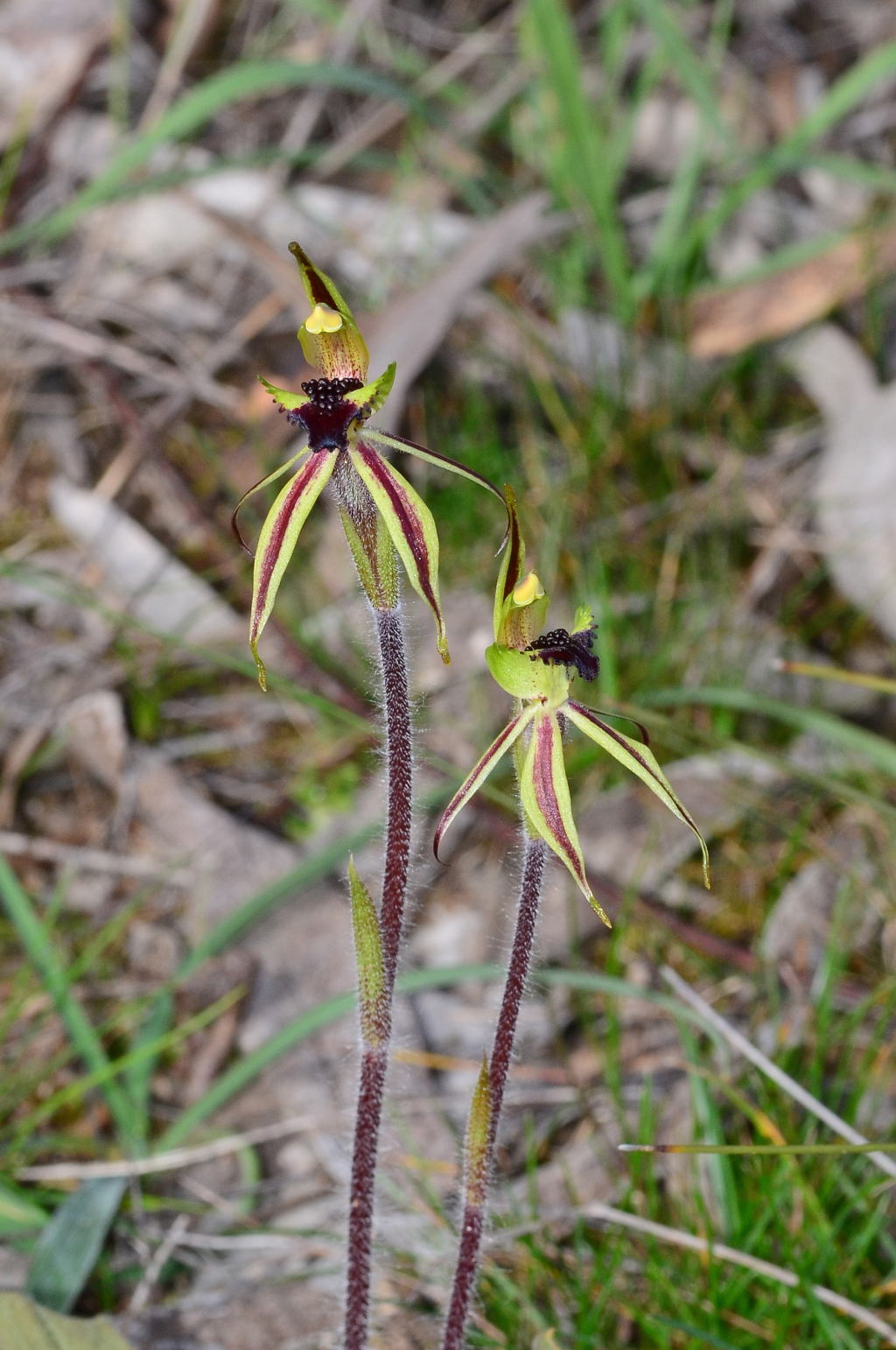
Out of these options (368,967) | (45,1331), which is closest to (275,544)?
(368,967)

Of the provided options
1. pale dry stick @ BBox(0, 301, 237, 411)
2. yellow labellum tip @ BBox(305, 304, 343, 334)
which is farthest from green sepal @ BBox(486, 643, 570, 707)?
pale dry stick @ BBox(0, 301, 237, 411)

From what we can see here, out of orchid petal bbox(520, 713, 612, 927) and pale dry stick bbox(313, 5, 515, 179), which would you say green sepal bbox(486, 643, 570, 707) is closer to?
orchid petal bbox(520, 713, 612, 927)

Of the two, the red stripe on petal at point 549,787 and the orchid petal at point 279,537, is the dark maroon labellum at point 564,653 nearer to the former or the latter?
the red stripe on petal at point 549,787

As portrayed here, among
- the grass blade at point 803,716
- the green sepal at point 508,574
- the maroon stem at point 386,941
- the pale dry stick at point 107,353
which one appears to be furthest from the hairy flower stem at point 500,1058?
the pale dry stick at point 107,353

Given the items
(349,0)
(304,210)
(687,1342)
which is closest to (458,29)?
(349,0)

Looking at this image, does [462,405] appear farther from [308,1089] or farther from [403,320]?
[308,1089]

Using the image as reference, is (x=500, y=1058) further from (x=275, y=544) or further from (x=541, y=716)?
(x=275, y=544)
